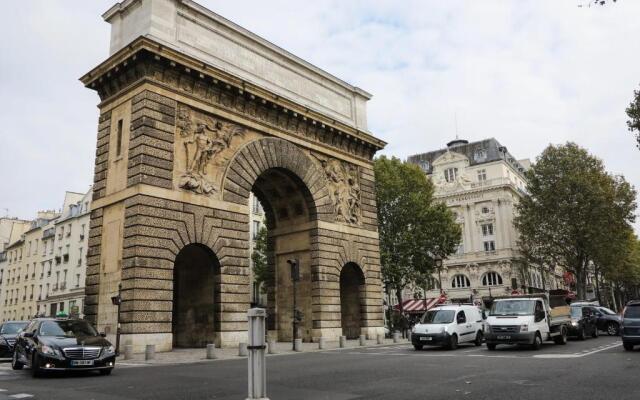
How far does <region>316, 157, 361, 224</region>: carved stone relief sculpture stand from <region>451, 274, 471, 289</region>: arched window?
37288mm

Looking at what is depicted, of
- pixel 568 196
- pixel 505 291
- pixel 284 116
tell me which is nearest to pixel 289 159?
pixel 284 116

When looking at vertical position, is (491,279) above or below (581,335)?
above

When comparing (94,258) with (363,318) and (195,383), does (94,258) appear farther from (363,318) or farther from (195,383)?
(363,318)

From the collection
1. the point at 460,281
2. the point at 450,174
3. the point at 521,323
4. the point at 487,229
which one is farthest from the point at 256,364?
the point at 450,174

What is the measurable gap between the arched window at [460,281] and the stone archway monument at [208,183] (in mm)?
36034

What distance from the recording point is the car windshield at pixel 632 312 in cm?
1748

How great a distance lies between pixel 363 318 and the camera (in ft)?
104

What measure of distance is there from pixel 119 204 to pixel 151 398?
1439 cm

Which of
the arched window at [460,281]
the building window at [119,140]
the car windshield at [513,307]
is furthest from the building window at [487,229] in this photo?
the building window at [119,140]

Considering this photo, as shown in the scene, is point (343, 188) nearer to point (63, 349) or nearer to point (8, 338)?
point (8, 338)

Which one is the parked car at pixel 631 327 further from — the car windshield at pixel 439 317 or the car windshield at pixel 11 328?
the car windshield at pixel 11 328

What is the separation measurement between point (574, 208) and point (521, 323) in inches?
1353

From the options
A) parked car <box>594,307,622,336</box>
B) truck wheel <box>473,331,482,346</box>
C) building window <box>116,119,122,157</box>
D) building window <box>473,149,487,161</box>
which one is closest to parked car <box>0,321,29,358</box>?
building window <box>116,119,122,157</box>

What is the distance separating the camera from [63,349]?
12.5m
